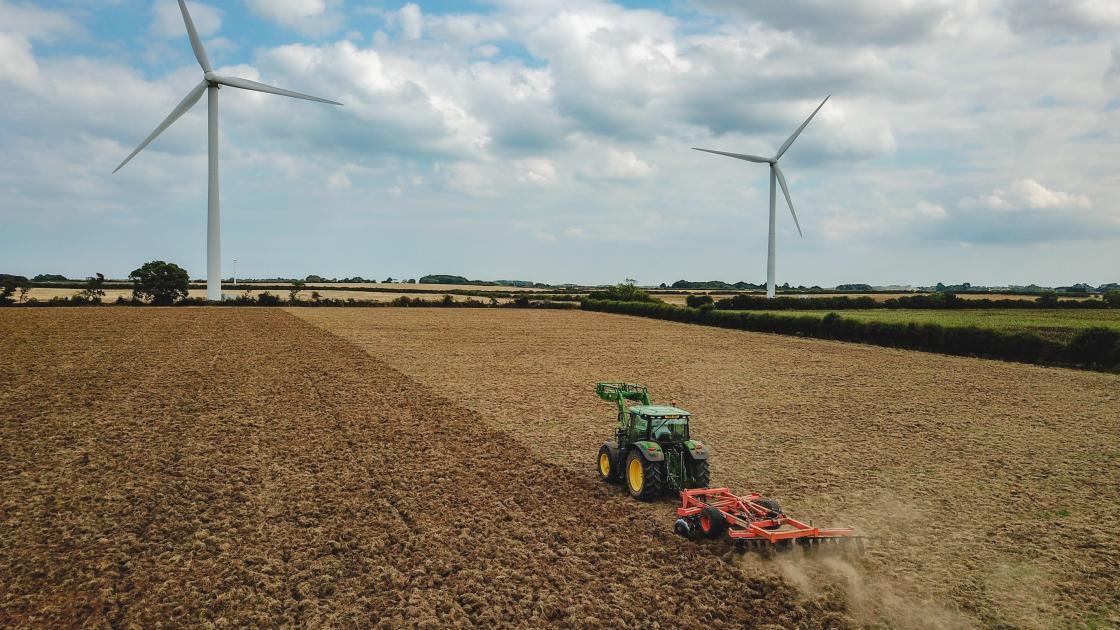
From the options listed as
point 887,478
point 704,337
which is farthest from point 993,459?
point 704,337

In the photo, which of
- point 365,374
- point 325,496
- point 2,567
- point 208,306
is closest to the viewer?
point 2,567

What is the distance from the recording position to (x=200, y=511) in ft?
37.7

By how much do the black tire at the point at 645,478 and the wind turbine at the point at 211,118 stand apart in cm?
6488

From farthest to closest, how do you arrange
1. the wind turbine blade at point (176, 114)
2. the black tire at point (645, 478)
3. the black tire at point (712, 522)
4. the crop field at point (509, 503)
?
the wind turbine blade at point (176, 114) → the black tire at point (645, 478) → the black tire at point (712, 522) → the crop field at point (509, 503)

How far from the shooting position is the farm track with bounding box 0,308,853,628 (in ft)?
26.9

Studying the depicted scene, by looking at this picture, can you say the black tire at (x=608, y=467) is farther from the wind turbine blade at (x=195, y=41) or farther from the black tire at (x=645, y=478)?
the wind turbine blade at (x=195, y=41)

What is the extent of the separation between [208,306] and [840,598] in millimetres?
88093

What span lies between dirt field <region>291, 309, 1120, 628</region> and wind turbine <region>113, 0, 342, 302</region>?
137 feet

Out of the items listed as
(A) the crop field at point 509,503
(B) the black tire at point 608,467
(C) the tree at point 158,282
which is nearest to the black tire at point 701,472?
(A) the crop field at point 509,503

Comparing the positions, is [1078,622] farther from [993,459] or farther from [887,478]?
[993,459]

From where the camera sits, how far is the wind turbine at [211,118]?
63.3m

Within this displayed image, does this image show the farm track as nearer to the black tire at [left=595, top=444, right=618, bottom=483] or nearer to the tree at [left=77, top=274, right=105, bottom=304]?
the black tire at [left=595, top=444, right=618, bottom=483]

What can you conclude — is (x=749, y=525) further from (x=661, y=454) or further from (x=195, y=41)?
(x=195, y=41)

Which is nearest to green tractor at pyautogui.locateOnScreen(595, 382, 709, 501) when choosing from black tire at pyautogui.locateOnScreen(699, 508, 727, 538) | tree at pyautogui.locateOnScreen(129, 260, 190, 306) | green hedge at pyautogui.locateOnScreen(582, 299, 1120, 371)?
black tire at pyautogui.locateOnScreen(699, 508, 727, 538)
